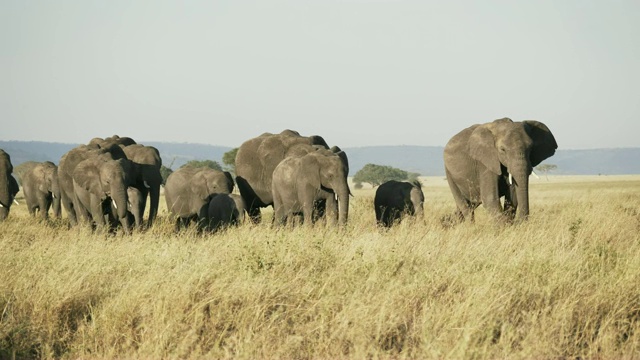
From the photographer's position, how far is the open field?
24.6ft

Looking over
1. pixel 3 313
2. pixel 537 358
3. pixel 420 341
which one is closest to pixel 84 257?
pixel 3 313

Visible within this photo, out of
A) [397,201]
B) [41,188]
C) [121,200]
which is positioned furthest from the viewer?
[41,188]

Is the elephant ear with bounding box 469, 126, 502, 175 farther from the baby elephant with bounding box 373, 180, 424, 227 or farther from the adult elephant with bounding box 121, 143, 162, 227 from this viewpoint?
the adult elephant with bounding box 121, 143, 162, 227

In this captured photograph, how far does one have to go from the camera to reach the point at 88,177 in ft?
60.0

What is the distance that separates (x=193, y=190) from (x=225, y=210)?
292 centimetres

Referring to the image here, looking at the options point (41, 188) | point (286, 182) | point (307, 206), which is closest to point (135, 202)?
point (286, 182)

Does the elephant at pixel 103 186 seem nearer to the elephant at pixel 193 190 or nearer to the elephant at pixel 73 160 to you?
the elephant at pixel 73 160

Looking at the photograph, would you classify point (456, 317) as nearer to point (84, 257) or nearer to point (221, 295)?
point (221, 295)

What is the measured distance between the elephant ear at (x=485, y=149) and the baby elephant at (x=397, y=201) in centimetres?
207

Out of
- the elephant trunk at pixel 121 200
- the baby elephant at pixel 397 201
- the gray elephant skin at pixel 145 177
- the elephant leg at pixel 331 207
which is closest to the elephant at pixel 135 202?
the gray elephant skin at pixel 145 177

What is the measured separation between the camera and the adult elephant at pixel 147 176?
1932cm

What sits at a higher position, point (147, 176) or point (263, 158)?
point (263, 158)

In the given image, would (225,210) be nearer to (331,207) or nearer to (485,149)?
(331,207)

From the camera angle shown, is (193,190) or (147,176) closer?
(147,176)
